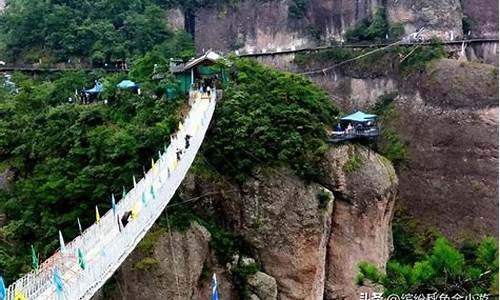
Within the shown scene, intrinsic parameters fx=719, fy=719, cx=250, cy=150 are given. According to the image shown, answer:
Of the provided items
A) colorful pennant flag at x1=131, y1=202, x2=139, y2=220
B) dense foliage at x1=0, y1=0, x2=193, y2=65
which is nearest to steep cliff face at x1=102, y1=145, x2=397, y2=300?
colorful pennant flag at x1=131, y1=202, x2=139, y2=220

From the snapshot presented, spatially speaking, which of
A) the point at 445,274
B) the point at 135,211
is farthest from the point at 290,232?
the point at 445,274

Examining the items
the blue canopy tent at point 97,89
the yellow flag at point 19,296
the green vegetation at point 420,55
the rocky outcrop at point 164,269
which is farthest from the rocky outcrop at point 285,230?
the green vegetation at point 420,55

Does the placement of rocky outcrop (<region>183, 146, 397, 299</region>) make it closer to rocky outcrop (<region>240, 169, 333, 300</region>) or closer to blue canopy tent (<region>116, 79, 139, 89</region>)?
rocky outcrop (<region>240, 169, 333, 300</region>)

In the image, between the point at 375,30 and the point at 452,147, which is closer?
the point at 452,147

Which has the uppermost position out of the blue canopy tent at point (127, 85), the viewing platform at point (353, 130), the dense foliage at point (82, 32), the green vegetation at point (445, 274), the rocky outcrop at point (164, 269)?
the dense foliage at point (82, 32)

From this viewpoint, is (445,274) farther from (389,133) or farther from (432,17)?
(432,17)

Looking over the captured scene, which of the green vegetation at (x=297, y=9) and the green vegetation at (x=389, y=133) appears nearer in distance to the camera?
the green vegetation at (x=389, y=133)

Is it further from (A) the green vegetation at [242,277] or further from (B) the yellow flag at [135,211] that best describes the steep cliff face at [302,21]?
(B) the yellow flag at [135,211]
